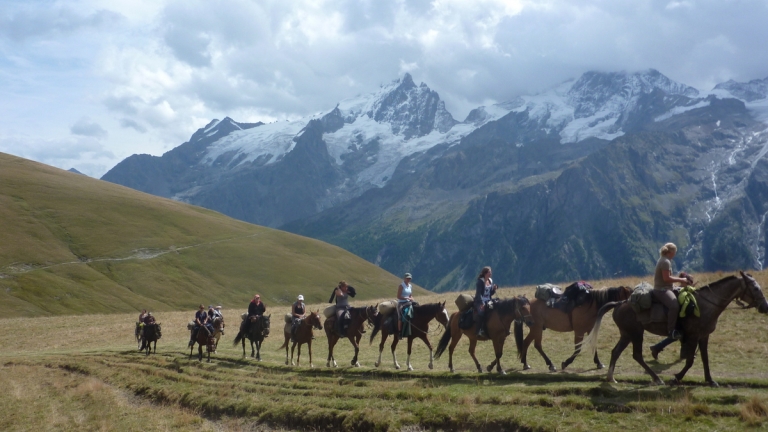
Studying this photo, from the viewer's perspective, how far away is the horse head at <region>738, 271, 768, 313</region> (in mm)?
17312

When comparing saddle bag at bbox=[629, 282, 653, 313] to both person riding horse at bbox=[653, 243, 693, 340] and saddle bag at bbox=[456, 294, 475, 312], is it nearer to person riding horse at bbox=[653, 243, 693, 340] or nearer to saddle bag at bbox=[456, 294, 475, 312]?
person riding horse at bbox=[653, 243, 693, 340]

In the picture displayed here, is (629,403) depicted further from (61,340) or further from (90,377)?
(61,340)

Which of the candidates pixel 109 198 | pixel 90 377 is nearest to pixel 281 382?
pixel 90 377

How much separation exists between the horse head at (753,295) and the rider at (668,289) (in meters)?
1.68

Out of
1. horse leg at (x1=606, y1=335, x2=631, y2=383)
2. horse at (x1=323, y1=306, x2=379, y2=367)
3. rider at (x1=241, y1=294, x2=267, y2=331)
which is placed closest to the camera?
horse leg at (x1=606, y1=335, x2=631, y2=383)

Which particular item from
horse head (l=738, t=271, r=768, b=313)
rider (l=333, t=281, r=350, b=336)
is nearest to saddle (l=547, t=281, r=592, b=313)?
horse head (l=738, t=271, r=768, b=313)

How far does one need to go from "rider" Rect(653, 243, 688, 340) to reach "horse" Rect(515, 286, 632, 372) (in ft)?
13.6

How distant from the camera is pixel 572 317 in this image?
77.1ft

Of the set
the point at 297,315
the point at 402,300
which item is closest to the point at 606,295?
the point at 402,300

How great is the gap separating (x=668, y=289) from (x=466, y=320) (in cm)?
855

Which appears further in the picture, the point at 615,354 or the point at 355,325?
the point at 355,325

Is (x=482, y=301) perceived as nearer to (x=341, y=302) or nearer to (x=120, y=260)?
(x=341, y=302)

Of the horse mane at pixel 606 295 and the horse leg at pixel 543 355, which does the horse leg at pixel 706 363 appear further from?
the horse leg at pixel 543 355

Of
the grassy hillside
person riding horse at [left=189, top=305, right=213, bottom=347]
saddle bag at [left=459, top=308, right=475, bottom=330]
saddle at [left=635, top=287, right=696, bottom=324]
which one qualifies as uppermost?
the grassy hillside
